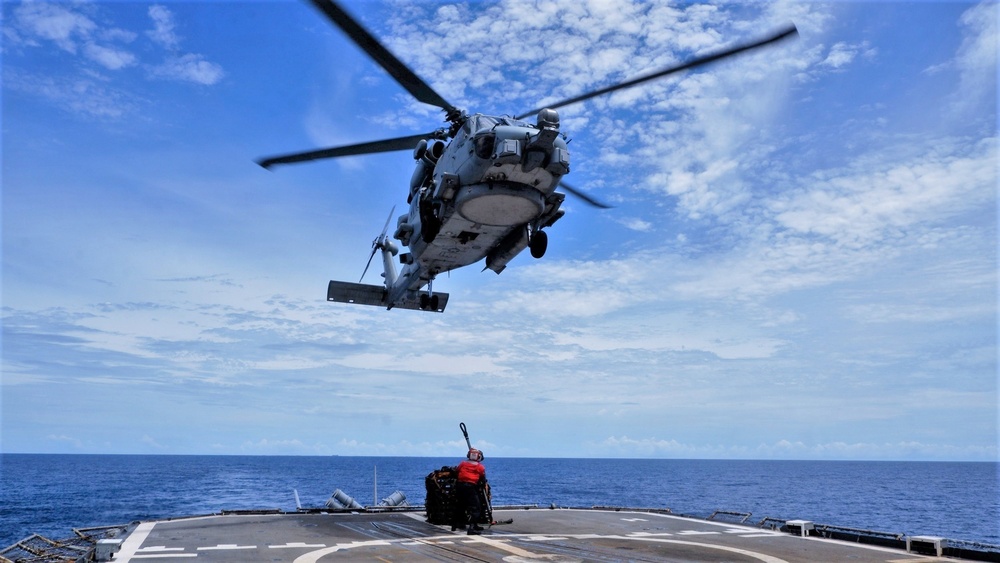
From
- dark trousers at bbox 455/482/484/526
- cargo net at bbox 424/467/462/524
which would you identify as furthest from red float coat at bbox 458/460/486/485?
cargo net at bbox 424/467/462/524

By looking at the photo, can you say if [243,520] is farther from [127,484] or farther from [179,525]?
[127,484]

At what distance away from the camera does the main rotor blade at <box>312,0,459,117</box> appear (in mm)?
13992

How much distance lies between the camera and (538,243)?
1972 centimetres

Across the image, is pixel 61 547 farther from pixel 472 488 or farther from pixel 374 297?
pixel 374 297

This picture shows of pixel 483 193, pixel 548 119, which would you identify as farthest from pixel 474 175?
pixel 548 119

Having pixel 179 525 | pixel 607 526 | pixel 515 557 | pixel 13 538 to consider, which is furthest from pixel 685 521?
pixel 13 538

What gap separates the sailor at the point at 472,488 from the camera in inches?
682

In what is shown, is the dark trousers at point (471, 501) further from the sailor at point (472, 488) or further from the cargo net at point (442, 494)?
the cargo net at point (442, 494)

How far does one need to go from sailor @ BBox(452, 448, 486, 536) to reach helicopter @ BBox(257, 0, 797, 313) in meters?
6.10

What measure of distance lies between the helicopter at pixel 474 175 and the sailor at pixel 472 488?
610 cm

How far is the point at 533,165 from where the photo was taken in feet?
55.3

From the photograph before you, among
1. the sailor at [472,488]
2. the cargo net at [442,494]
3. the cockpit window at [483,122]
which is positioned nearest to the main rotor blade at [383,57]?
the cockpit window at [483,122]

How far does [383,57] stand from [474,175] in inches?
141

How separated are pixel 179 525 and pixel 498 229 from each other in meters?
12.4
